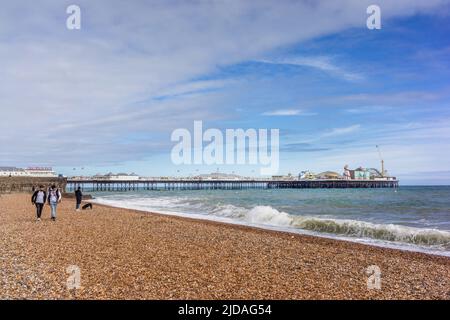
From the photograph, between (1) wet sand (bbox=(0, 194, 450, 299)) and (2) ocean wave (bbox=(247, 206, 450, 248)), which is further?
(2) ocean wave (bbox=(247, 206, 450, 248))

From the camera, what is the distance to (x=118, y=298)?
19.6 ft

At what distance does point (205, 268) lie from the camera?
26.5 feet

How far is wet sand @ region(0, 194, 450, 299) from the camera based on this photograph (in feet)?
20.9

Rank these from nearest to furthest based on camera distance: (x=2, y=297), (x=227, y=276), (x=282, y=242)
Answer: (x=2, y=297) < (x=227, y=276) < (x=282, y=242)

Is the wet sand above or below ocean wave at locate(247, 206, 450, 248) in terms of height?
above

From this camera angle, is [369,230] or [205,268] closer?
[205,268]

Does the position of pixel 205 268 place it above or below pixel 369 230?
above

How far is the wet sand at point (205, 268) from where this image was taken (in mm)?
6355

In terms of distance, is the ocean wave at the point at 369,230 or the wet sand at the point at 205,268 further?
the ocean wave at the point at 369,230

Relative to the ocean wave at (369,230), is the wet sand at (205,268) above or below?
above
